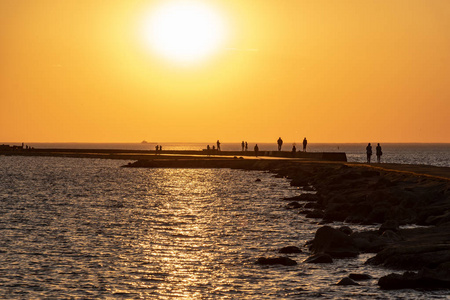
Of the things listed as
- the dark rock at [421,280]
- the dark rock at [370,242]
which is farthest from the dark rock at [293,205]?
the dark rock at [421,280]

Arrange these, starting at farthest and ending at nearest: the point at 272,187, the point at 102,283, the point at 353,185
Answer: the point at 272,187 → the point at 353,185 → the point at 102,283

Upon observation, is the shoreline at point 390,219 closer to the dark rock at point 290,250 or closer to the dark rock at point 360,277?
the dark rock at point 290,250

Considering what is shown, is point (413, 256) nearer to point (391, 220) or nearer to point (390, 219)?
point (391, 220)

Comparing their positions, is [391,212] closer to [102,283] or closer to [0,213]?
[102,283]

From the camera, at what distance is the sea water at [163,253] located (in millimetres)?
24859

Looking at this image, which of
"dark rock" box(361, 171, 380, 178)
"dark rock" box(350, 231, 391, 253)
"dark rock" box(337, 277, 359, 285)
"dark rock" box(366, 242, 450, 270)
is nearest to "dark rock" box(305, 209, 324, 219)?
"dark rock" box(350, 231, 391, 253)

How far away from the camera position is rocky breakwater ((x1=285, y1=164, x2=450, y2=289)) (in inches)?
990

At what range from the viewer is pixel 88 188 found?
3179 inches

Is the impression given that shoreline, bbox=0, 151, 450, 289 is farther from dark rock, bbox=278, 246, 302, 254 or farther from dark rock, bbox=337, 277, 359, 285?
dark rock, bbox=337, 277, 359, 285

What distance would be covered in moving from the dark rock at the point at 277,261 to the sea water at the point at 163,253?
1.38 feet

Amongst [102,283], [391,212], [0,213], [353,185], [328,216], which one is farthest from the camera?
[353,185]

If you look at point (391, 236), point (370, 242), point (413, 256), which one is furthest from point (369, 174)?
point (413, 256)

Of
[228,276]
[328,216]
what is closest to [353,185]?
[328,216]

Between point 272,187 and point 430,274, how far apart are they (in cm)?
5297
